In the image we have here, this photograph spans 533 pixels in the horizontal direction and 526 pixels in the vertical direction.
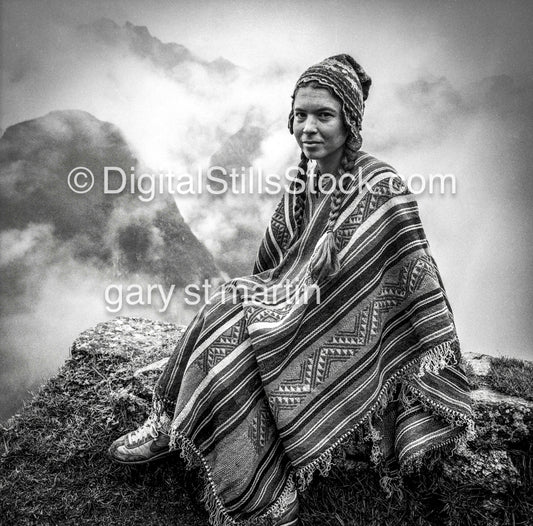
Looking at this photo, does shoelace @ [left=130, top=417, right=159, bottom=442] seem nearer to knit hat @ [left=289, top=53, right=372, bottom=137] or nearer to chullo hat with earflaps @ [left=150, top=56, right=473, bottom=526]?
chullo hat with earflaps @ [left=150, top=56, right=473, bottom=526]

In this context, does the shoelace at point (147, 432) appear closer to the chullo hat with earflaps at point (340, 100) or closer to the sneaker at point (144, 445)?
the sneaker at point (144, 445)

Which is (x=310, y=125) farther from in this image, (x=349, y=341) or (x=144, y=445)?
(x=144, y=445)

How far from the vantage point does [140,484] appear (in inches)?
91.2

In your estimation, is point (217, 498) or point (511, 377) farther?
point (511, 377)

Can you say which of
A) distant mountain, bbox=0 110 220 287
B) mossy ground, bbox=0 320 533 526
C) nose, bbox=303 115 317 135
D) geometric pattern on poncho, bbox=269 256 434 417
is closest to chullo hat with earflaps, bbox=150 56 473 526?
geometric pattern on poncho, bbox=269 256 434 417

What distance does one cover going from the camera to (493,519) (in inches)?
82.0

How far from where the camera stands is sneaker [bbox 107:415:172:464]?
209 cm

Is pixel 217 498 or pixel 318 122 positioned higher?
pixel 318 122

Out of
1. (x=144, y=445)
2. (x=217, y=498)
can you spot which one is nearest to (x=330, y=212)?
(x=217, y=498)

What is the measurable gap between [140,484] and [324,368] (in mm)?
1046

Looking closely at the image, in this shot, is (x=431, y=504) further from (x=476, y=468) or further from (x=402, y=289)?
(x=402, y=289)

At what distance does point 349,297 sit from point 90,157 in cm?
858

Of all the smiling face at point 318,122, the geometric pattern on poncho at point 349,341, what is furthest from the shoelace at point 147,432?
the smiling face at point 318,122

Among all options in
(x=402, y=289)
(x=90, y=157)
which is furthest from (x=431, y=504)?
(x=90, y=157)
